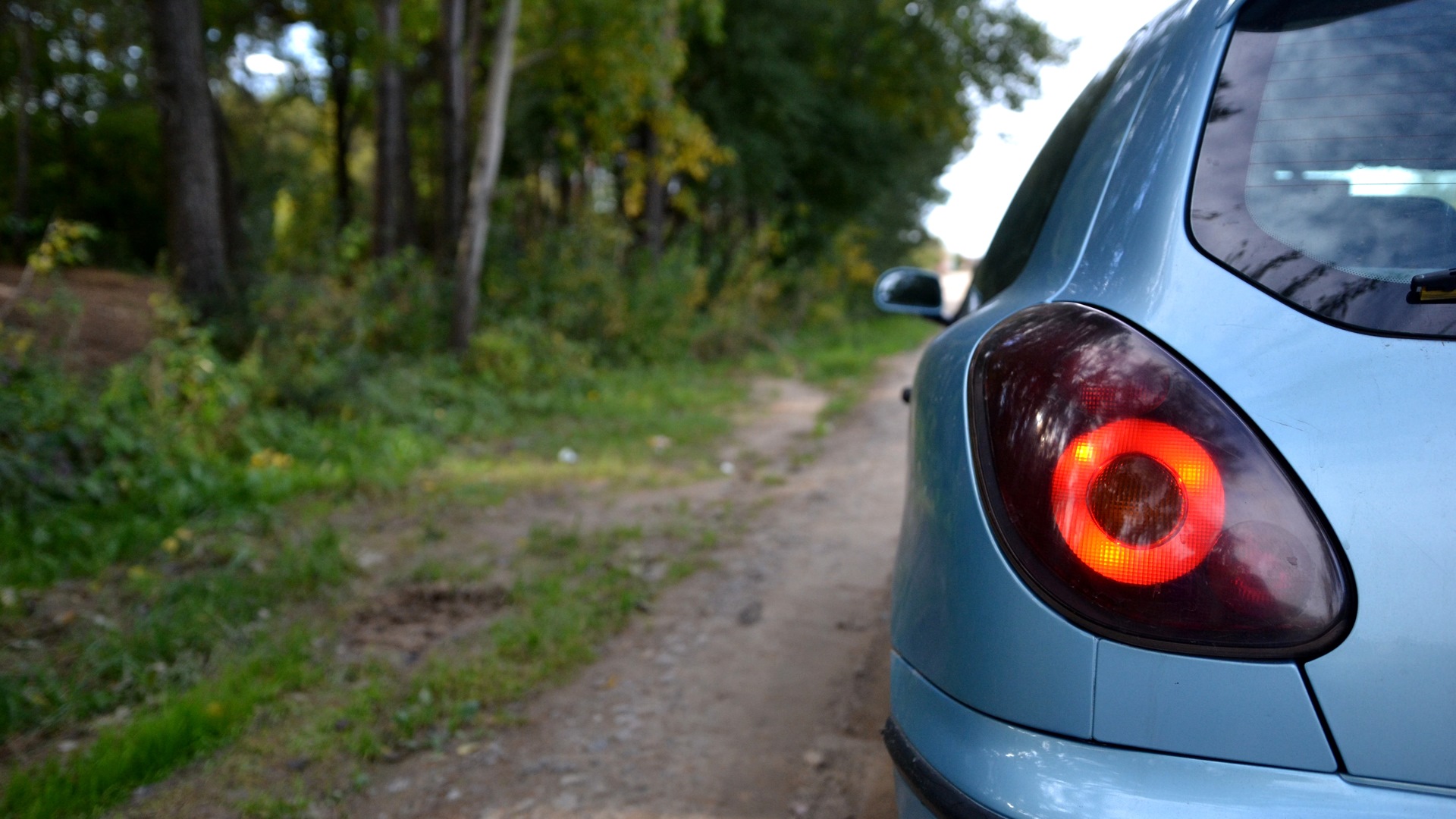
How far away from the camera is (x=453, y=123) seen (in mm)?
10828

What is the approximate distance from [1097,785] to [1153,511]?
0.37m

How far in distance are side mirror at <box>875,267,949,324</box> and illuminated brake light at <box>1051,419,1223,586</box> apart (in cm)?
178

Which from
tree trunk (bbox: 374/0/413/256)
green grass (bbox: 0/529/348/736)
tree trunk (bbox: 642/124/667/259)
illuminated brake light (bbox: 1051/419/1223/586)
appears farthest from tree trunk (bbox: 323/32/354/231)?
illuminated brake light (bbox: 1051/419/1223/586)

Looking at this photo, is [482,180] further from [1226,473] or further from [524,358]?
[1226,473]

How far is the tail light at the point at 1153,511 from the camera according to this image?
50.7 inches

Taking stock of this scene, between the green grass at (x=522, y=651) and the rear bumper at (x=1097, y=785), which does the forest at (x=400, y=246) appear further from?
the rear bumper at (x=1097, y=785)

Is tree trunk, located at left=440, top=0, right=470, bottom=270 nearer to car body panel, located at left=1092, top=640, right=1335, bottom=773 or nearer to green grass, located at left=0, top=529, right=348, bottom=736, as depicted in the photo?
green grass, located at left=0, top=529, right=348, bottom=736

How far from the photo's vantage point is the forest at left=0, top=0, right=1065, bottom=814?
16.3 ft

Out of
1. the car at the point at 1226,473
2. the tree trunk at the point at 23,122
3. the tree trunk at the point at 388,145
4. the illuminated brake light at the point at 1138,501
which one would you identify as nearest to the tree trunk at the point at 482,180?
the tree trunk at the point at 388,145

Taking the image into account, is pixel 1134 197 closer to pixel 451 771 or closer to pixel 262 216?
pixel 451 771

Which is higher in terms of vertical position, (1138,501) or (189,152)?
(189,152)

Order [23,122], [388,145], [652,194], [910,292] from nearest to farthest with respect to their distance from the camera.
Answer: [910,292] → [388,145] → [23,122] → [652,194]

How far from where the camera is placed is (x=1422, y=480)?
4.04 feet

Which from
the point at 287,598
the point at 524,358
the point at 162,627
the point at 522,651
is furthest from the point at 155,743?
the point at 524,358
